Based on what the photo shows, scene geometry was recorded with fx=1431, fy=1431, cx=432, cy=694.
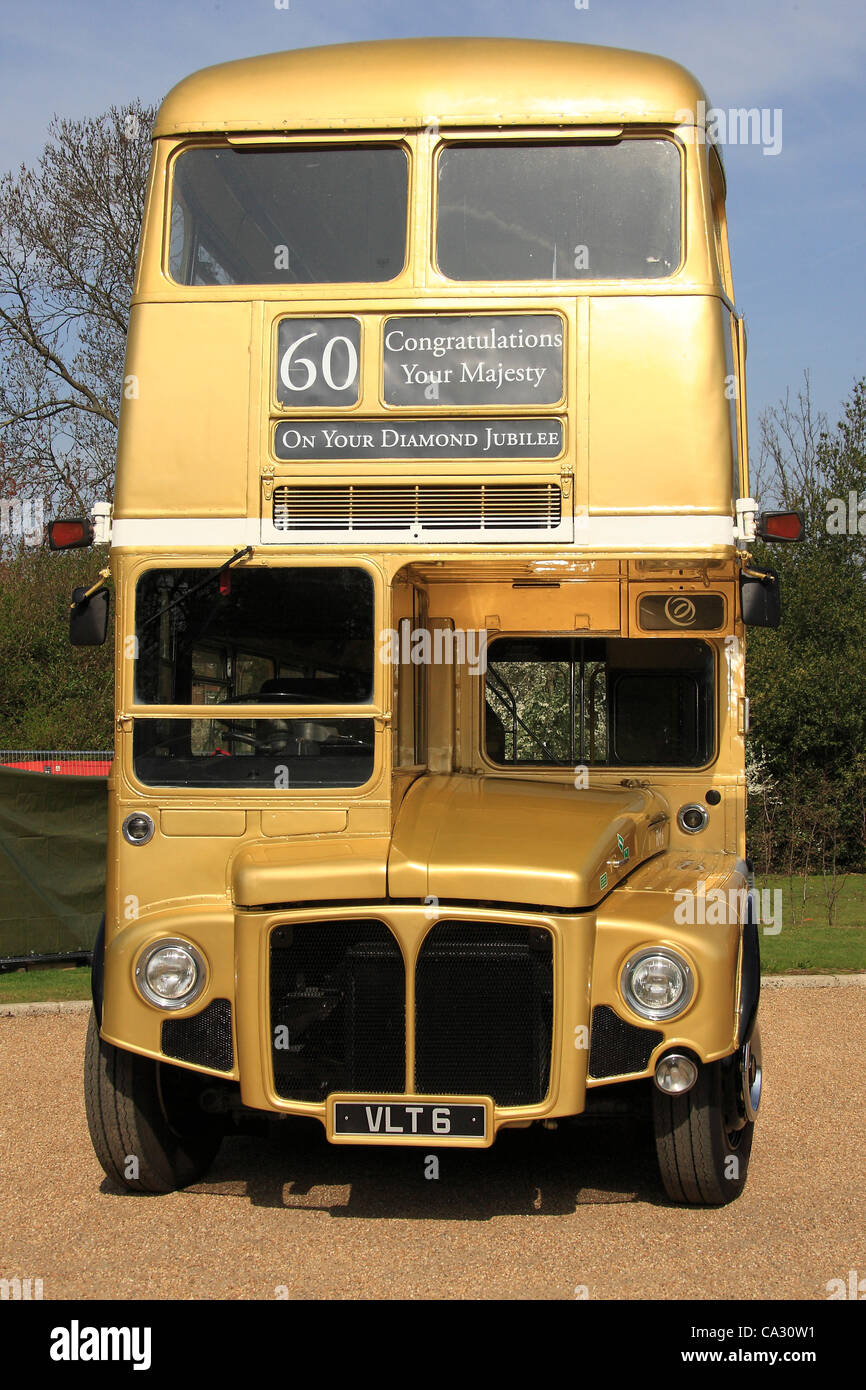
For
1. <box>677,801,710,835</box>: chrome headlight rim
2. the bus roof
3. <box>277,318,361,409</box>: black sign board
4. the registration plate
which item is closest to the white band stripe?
<box>277,318,361,409</box>: black sign board

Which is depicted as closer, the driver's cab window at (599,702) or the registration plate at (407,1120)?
the registration plate at (407,1120)

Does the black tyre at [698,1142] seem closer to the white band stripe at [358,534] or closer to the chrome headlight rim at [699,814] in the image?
the chrome headlight rim at [699,814]

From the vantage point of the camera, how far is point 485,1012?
503 centimetres

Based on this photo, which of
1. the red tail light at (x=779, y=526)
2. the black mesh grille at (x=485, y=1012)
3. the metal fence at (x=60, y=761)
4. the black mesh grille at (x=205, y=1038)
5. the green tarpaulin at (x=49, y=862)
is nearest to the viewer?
the black mesh grille at (x=485, y=1012)

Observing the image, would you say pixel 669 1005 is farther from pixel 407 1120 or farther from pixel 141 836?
pixel 141 836

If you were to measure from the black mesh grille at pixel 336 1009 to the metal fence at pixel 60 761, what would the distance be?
8.62 metres

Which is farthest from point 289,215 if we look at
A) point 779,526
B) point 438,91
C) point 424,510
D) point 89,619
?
point 779,526

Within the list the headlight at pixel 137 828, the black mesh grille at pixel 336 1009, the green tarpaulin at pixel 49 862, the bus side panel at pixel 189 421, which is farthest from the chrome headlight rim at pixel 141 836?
the green tarpaulin at pixel 49 862

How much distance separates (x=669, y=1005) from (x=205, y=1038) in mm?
1687

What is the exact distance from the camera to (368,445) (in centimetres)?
573

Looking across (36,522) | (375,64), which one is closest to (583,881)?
(375,64)

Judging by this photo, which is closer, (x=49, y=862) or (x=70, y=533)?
(x=70, y=533)

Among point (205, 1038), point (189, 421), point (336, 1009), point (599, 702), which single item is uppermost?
point (189, 421)

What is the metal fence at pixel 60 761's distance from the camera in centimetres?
1374
